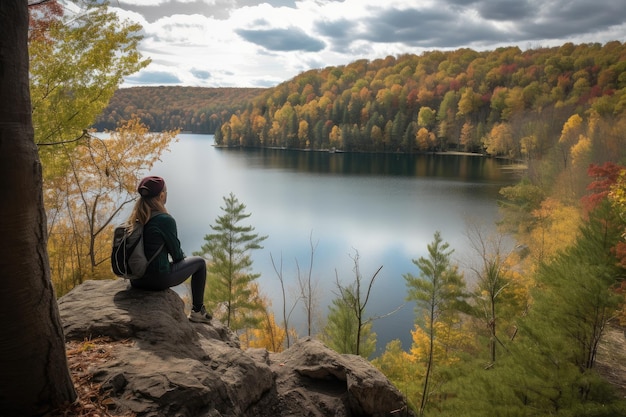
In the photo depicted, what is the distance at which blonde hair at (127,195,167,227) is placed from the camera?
14.0 ft

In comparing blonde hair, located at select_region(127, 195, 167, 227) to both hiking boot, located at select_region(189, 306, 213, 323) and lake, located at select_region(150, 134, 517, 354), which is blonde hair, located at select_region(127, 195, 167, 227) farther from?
lake, located at select_region(150, 134, 517, 354)

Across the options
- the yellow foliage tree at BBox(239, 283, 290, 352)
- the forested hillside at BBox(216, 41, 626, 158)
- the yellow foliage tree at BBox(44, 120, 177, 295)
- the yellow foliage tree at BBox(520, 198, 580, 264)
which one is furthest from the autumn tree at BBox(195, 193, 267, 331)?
the forested hillside at BBox(216, 41, 626, 158)

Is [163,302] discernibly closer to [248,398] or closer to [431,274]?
[248,398]

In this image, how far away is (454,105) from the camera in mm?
97812

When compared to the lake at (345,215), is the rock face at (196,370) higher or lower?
higher

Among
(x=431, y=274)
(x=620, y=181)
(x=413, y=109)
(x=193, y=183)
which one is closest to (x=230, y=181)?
(x=193, y=183)

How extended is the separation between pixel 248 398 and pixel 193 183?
44.0 meters

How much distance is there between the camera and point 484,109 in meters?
98.2

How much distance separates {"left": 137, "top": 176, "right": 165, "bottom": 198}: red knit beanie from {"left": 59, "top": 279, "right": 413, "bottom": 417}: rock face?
3.51 ft

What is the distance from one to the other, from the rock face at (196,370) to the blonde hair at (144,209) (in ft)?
2.72

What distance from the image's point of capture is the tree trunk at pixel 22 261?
2.43 meters

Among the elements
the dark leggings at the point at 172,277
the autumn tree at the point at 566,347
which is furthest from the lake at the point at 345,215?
the dark leggings at the point at 172,277

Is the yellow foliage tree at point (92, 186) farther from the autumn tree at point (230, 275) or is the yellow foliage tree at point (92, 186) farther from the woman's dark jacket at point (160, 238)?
the woman's dark jacket at point (160, 238)

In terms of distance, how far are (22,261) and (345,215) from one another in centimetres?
3266
